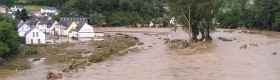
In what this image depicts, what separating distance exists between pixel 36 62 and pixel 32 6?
101 m

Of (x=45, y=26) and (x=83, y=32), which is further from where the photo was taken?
(x=45, y=26)

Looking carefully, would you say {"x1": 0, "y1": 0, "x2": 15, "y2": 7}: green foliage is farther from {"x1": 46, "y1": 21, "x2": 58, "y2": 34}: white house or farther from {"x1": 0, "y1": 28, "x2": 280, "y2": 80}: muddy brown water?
{"x1": 0, "y1": 28, "x2": 280, "y2": 80}: muddy brown water

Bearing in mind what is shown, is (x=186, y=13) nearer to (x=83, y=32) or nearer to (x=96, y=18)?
(x=83, y=32)

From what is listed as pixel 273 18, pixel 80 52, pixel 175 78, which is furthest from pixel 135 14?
pixel 175 78

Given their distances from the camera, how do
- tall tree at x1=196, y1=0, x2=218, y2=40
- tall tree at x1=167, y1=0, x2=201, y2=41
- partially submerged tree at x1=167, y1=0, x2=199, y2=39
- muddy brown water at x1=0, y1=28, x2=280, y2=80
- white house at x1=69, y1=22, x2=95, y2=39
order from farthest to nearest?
white house at x1=69, y1=22, x2=95, y2=39
tall tree at x1=167, y1=0, x2=201, y2=41
partially submerged tree at x1=167, y1=0, x2=199, y2=39
tall tree at x1=196, y1=0, x2=218, y2=40
muddy brown water at x1=0, y1=28, x2=280, y2=80

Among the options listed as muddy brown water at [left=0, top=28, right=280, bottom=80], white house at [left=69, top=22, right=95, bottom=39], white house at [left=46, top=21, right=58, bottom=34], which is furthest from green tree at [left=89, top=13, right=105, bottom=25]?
muddy brown water at [left=0, top=28, right=280, bottom=80]

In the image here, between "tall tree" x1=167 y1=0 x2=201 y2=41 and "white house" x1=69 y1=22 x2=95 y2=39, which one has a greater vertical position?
"tall tree" x1=167 y1=0 x2=201 y2=41

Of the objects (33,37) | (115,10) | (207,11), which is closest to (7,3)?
(115,10)

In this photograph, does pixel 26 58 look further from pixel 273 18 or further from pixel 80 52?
pixel 273 18

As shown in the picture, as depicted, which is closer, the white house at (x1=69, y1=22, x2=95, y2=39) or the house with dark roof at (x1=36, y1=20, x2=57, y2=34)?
the white house at (x1=69, y1=22, x2=95, y2=39)

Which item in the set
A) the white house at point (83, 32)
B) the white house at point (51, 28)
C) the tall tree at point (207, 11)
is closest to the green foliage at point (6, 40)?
the white house at point (83, 32)

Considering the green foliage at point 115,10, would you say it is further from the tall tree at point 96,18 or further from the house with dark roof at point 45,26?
the house with dark roof at point 45,26

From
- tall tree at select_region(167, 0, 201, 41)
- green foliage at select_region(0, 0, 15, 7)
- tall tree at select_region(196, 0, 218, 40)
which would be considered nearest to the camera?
tall tree at select_region(196, 0, 218, 40)

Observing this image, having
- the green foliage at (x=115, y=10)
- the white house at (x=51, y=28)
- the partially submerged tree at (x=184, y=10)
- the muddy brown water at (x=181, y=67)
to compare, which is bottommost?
the muddy brown water at (x=181, y=67)
